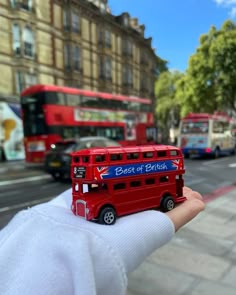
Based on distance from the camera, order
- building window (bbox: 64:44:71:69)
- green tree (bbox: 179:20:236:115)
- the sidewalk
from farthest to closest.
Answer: green tree (bbox: 179:20:236:115) < building window (bbox: 64:44:71:69) < the sidewalk

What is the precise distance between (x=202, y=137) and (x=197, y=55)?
38.0ft

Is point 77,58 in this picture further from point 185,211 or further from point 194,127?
point 185,211

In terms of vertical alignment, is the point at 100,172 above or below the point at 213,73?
below

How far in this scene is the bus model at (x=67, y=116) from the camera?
13.4 metres

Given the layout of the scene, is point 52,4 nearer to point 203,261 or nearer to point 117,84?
point 203,261

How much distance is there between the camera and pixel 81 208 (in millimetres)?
1505

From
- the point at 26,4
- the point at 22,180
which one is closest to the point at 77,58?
the point at 22,180

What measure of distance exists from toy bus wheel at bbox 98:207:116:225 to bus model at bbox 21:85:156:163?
12.2 metres

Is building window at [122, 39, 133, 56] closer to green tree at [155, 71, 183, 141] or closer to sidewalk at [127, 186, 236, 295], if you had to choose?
sidewalk at [127, 186, 236, 295]

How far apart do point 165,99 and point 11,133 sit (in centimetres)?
2317

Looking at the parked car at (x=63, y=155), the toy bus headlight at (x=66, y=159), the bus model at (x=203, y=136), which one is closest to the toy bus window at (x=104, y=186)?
the parked car at (x=63, y=155)

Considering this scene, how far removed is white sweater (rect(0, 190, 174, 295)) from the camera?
104 centimetres

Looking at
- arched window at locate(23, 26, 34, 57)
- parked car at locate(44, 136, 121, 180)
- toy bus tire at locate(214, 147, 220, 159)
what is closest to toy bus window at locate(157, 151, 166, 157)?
arched window at locate(23, 26, 34, 57)

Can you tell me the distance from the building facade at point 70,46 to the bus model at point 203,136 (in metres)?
3.45
